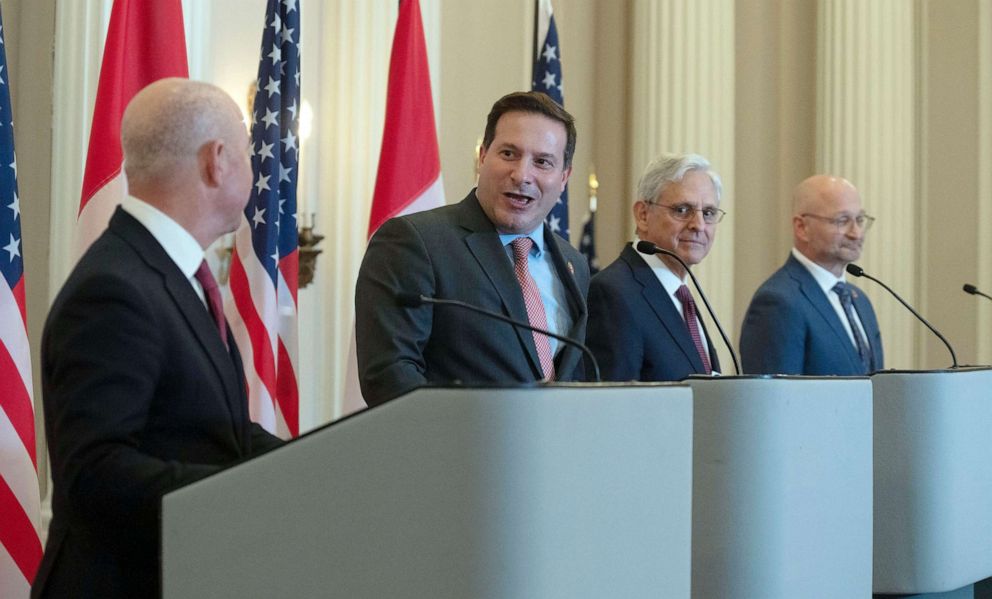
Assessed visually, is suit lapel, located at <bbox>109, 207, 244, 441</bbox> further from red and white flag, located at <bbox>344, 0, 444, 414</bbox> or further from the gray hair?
red and white flag, located at <bbox>344, 0, 444, 414</bbox>

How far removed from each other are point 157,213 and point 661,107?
5525 millimetres

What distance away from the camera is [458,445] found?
1.77m

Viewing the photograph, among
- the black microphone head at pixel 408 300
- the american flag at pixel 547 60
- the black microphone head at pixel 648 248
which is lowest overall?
the black microphone head at pixel 408 300

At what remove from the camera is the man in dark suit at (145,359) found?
1854 mm

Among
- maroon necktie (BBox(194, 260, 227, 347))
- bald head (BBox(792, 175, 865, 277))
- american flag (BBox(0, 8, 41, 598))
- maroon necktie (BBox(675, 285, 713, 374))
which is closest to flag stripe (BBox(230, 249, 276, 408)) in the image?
american flag (BBox(0, 8, 41, 598))

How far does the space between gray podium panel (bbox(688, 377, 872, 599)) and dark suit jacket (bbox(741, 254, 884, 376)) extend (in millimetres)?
1568

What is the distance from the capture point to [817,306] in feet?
14.8

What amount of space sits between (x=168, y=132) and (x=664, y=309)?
196 centimetres

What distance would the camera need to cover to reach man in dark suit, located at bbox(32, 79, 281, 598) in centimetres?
185

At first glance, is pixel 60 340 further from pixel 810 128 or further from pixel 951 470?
pixel 810 128

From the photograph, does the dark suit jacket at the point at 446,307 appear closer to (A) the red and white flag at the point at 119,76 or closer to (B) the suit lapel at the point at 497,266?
(B) the suit lapel at the point at 497,266

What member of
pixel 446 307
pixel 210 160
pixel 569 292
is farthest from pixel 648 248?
pixel 210 160

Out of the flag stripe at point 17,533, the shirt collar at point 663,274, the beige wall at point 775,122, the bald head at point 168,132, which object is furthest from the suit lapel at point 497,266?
the beige wall at point 775,122

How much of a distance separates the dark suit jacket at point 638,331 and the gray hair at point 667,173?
1.12ft
